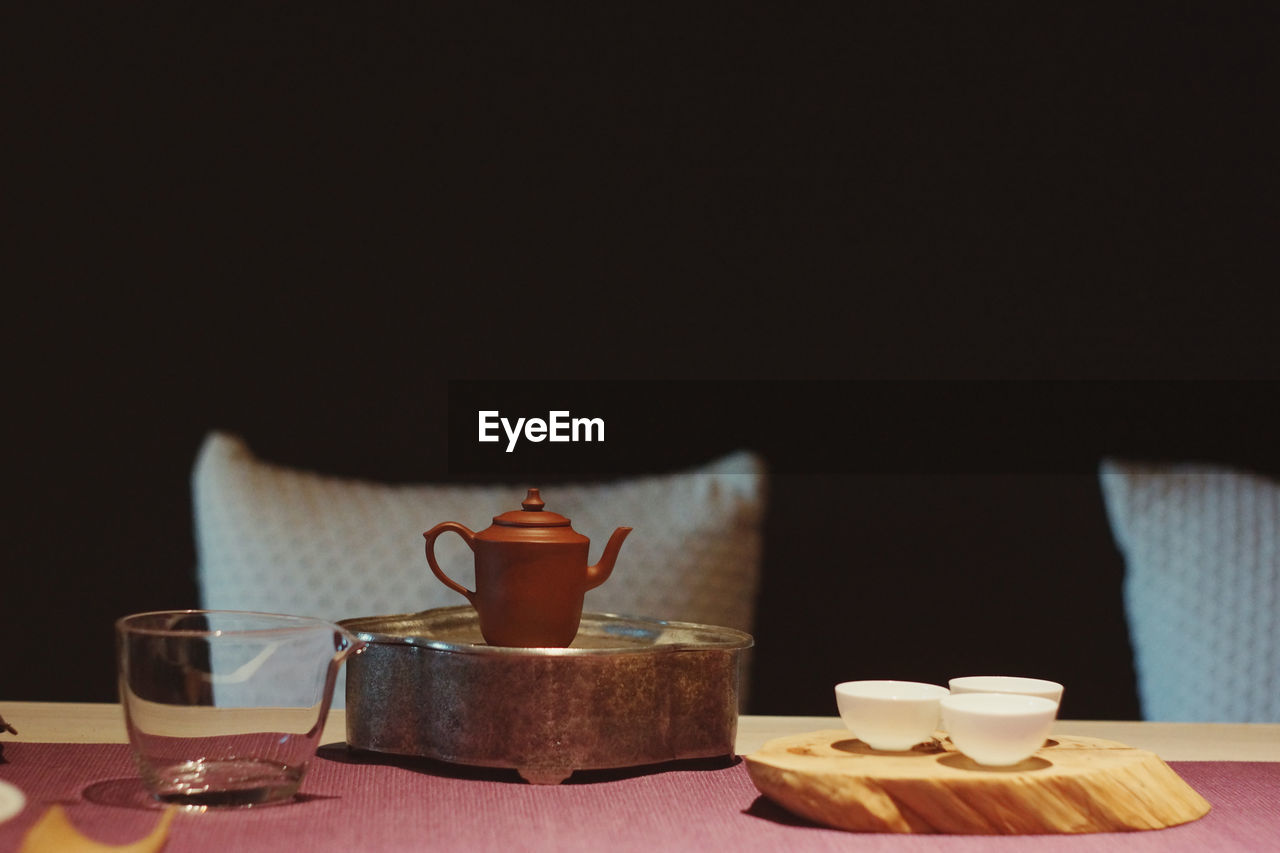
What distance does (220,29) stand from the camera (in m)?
2.41

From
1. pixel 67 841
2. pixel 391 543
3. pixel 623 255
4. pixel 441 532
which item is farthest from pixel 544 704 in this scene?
pixel 623 255

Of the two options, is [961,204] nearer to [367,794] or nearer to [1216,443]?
[1216,443]

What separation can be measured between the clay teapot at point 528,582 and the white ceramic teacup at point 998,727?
385 millimetres

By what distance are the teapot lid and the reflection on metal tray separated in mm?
139

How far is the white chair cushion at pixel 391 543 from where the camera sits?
213 centimetres

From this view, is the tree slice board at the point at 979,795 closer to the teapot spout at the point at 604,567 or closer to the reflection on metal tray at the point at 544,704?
the reflection on metal tray at the point at 544,704

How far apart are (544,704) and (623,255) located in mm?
1430

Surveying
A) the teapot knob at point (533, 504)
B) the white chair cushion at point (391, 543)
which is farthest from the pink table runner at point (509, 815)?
the white chair cushion at point (391, 543)

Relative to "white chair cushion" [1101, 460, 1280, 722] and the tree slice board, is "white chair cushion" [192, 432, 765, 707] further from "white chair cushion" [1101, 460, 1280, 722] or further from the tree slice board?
the tree slice board

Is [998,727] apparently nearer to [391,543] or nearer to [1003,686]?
[1003,686]

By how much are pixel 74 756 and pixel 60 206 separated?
5.14 feet

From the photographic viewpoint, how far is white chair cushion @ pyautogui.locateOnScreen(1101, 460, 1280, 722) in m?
2.17

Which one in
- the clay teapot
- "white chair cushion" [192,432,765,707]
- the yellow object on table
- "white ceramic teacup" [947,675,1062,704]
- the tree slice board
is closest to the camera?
the yellow object on table


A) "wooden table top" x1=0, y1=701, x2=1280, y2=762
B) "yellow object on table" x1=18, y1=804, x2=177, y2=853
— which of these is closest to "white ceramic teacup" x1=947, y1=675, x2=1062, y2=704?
"wooden table top" x1=0, y1=701, x2=1280, y2=762
